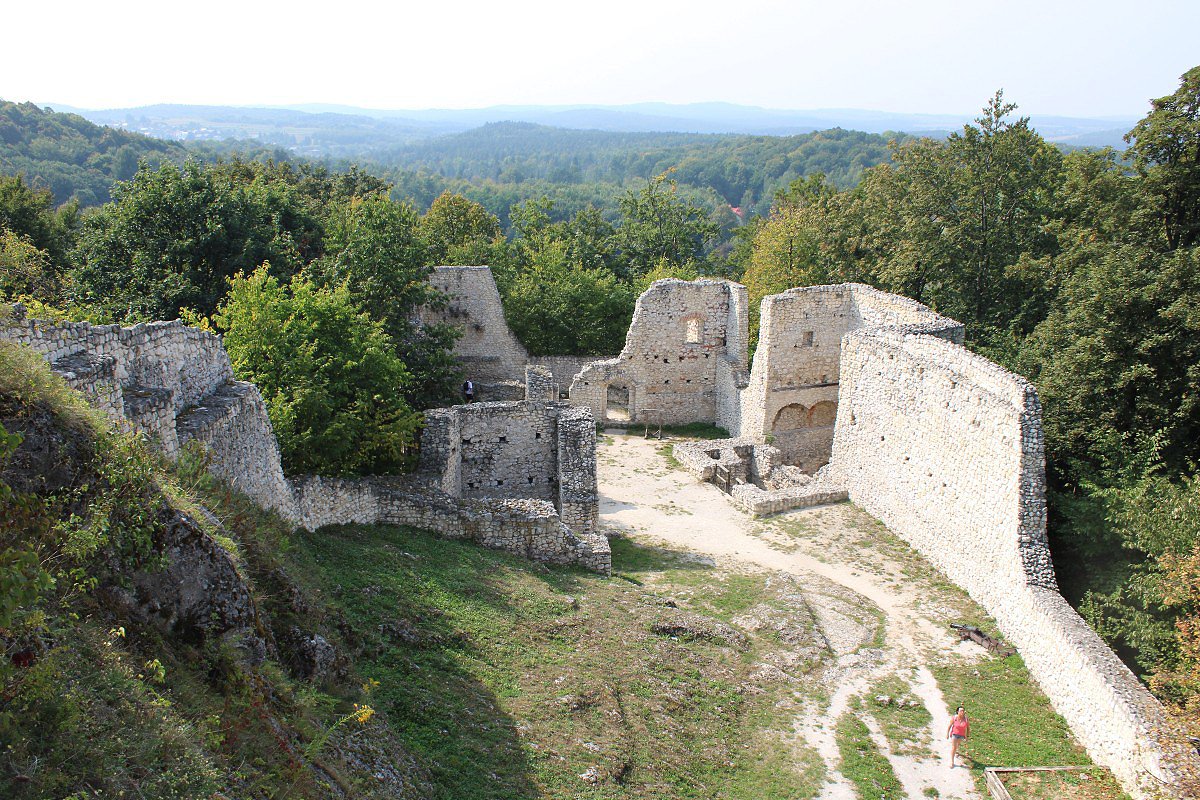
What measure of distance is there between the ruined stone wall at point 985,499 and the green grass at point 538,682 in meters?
4.49

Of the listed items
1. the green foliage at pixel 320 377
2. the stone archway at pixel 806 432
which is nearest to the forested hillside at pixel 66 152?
the green foliage at pixel 320 377

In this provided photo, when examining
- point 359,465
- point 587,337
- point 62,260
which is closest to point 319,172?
point 62,260

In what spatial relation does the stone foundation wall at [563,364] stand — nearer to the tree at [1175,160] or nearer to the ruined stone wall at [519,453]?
the ruined stone wall at [519,453]

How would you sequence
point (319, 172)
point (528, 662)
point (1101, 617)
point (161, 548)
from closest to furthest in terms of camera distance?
point (161, 548) < point (528, 662) < point (1101, 617) < point (319, 172)

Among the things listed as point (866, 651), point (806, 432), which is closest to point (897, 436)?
point (866, 651)

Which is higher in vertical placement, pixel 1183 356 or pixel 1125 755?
pixel 1183 356

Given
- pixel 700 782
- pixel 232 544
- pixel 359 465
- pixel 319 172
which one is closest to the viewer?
pixel 232 544

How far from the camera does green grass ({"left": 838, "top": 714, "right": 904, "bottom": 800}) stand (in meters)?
11.2

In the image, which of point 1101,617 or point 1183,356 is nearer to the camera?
point 1101,617

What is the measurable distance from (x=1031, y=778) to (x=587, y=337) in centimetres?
2264

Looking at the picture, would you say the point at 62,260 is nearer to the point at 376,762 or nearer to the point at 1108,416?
A: the point at 376,762

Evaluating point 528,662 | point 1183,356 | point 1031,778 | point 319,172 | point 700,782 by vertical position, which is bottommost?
point 1031,778

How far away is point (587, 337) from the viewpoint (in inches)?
1258

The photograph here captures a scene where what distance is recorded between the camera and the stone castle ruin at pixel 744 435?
11.4 m
